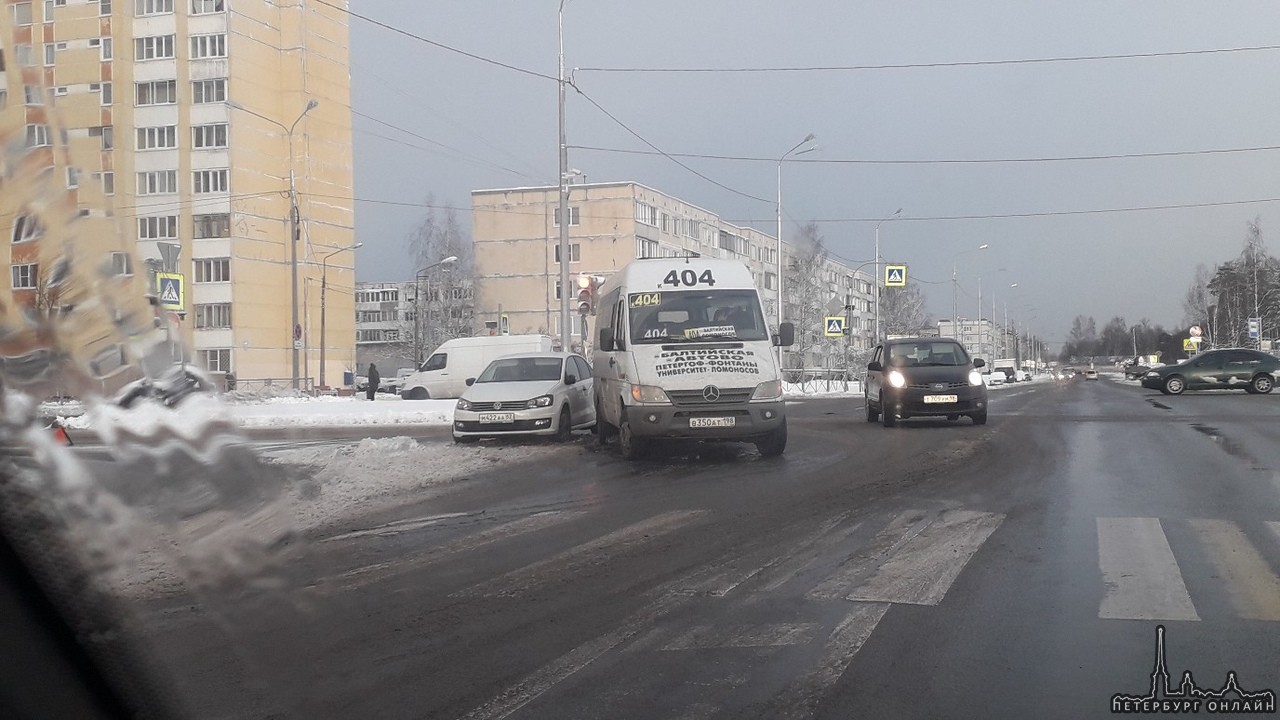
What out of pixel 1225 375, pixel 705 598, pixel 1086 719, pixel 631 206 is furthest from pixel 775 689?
pixel 631 206

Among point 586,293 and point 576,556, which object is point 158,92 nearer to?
point 576,556

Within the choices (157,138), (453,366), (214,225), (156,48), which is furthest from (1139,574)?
(453,366)

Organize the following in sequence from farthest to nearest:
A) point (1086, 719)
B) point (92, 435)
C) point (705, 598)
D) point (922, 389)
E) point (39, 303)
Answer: point (922, 389)
point (705, 598)
point (1086, 719)
point (92, 435)
point (39, 303)

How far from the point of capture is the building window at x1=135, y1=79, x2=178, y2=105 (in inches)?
206

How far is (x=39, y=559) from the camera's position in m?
2.57

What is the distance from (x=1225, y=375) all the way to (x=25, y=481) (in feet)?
123

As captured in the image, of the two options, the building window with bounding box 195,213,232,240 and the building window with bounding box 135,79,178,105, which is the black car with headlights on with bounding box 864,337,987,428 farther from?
the building window with bounding box 135,79,178,105

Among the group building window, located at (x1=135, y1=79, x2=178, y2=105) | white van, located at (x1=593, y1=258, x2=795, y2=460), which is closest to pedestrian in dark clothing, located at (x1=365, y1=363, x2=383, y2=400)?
white van, located at (x1=593, y1=258, x2=795, y2=460)

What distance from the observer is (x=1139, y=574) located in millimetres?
6086

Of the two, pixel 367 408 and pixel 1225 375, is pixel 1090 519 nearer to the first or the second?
pixel 367 408

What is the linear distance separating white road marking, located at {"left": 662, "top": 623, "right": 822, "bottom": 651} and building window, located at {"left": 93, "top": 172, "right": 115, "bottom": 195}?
3050 millimetres

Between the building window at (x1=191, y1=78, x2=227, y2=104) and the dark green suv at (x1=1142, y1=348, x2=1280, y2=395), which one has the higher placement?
the building window at (x1=191, y1=78, x2=227, y2=104)

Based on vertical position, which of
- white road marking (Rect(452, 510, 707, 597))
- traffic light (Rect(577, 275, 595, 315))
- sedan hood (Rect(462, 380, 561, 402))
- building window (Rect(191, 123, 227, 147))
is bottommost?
white road marking (Rect(452, 510, 707, 597))

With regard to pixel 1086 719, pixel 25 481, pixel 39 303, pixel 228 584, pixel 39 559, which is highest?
pixel 39 303
